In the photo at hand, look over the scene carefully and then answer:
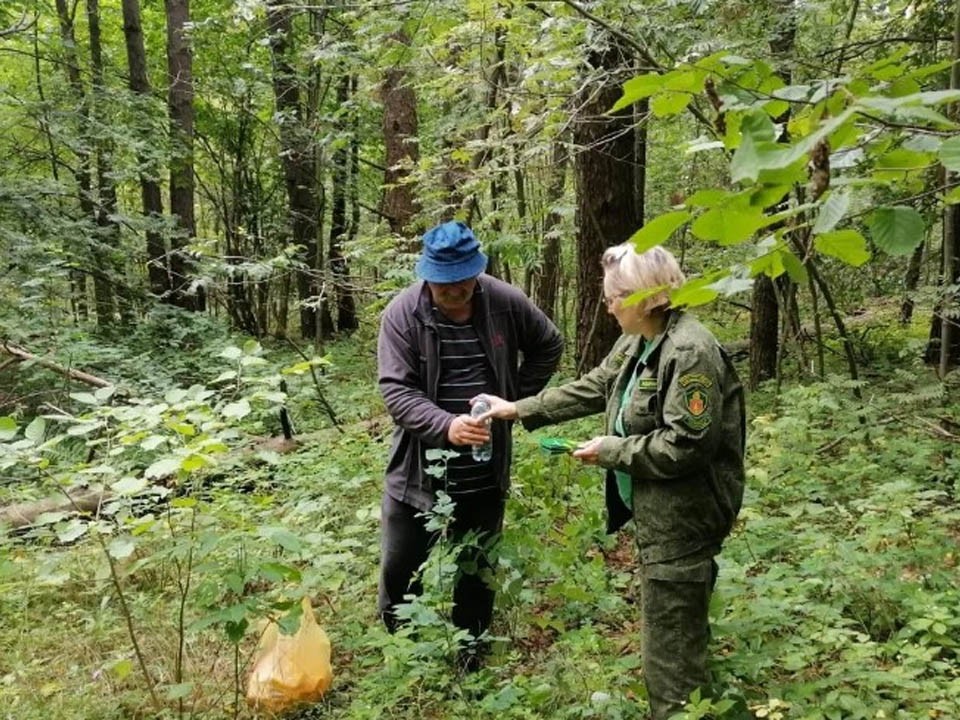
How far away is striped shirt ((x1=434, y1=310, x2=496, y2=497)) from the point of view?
138 inches

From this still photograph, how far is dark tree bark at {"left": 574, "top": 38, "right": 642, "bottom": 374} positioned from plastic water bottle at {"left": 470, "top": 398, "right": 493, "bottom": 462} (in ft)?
9.49

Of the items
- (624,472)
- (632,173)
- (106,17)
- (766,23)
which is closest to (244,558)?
(624,472)

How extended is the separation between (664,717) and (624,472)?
896 mm

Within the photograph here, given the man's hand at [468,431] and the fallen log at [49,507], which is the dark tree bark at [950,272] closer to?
the man's hand at [468,431]

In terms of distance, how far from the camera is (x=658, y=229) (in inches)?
45.9

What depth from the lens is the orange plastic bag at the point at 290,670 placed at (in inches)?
128

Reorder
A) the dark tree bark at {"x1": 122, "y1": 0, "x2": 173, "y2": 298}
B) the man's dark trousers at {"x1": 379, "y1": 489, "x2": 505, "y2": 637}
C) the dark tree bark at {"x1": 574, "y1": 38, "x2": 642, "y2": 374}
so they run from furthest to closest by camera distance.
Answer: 1. the dark tree bark at {"x1": 122, "y1": 0, "x2": 173, "y2": 298}
2. the dark tree bark at {"x1": 574, "y1": 38, "x2": 642, "y2": 374}
3. the man's dark trousers at {"x1": 379, "y1": 489, "x2": 505, "y2": 637}

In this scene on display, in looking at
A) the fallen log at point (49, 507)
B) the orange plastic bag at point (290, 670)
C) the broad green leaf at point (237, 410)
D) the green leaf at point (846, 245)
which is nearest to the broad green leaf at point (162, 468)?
the broad green leaf at point (237, 410)

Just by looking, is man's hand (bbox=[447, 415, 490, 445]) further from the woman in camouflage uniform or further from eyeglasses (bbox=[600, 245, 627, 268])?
eyeglasses (bbox=[600, 245, 627, 268])

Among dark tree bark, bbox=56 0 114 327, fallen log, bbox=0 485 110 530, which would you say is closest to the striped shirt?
fallen log, bbox=0 485 110 530

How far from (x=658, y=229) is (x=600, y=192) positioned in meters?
4.95

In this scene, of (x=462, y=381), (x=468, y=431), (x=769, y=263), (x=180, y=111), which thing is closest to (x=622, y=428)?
(x=468, y=431)

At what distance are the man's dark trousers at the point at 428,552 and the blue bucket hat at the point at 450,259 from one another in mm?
1055

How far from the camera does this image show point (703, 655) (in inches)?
106
